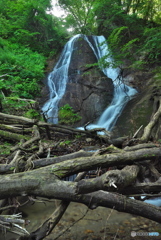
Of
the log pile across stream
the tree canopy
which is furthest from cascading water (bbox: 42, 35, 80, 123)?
the log pile across stream

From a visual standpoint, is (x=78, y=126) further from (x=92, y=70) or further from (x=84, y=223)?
(x=84, y=223)

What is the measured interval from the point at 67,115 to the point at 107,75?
580 centimetres

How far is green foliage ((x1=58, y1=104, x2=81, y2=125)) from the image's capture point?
11.0m

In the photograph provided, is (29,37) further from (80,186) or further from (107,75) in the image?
(80,186)

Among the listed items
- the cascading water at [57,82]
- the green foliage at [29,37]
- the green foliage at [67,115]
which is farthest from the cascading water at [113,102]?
the green foliage at [29,37]

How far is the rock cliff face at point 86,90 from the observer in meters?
11.9

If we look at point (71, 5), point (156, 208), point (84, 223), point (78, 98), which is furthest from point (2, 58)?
point (71, 5)

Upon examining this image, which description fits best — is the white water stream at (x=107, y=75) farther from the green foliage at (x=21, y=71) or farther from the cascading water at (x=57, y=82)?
the green foliage at (x=21, y=71)

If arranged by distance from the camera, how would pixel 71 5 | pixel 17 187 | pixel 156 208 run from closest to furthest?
pixel 17 187 → pixel 156 208 → pixel 71 5

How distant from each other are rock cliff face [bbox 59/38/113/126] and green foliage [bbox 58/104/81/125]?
40cm

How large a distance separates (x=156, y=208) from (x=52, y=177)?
1.47 meters

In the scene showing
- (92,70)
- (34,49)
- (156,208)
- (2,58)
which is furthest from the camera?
(34,49)

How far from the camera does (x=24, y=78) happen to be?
12711 mm

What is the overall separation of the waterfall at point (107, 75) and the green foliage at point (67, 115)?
36cm
